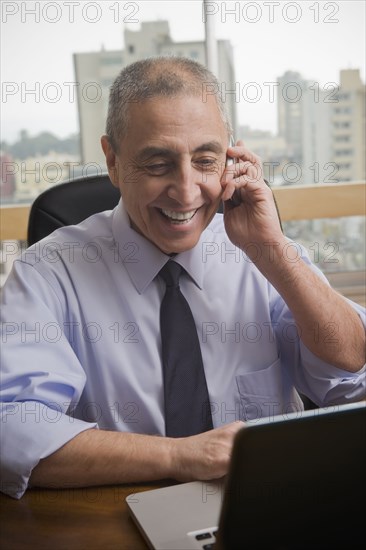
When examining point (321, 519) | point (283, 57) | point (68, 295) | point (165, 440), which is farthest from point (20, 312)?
point (283, 57)

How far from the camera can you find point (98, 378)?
162cm

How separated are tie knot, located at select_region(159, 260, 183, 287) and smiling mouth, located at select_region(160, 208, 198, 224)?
92mm

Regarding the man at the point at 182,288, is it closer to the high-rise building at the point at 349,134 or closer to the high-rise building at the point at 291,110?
the high-rise building at the point at 291,110

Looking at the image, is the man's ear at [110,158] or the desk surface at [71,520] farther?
the man's ear at [110,158]

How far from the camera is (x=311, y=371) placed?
5.51 ft

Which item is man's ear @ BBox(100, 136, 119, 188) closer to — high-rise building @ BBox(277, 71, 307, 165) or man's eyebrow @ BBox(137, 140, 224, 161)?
man's eyebrow @ BBox(137, 140, 224, 161)

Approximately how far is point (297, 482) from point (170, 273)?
0.92m

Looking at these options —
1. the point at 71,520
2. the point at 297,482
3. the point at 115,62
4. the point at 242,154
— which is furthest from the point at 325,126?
the point at 297,482

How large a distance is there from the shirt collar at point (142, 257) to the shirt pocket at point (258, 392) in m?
0.24

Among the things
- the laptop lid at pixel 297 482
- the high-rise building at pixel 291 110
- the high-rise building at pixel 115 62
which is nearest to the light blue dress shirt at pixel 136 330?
the laptop lid at pixel 297 482

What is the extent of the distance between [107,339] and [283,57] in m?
2.65

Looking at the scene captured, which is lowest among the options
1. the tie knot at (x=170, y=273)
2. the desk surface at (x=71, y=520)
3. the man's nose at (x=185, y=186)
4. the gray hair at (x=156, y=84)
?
the desk surface at (x=71, y=520)

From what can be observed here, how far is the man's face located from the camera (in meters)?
1.61

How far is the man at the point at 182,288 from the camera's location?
1604 millimetres
